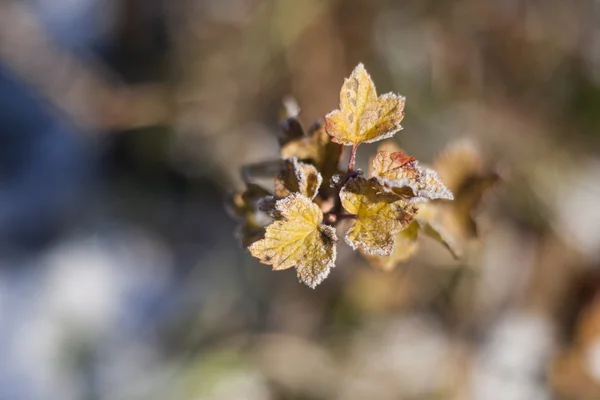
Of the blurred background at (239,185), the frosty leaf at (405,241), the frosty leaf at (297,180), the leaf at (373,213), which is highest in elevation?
the blurred background at (239,185)

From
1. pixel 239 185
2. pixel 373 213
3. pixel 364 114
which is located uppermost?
pixel 239 185

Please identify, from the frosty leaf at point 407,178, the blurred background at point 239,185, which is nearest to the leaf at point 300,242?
the frosty leaf at point 407,178

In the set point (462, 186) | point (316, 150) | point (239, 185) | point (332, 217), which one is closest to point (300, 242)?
point (332, 217)

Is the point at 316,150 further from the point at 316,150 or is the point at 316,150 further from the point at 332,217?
the point at 332,217

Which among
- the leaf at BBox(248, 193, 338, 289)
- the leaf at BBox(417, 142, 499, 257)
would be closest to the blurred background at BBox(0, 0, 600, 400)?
the leaf at BBox(417, 142, 499, 257)

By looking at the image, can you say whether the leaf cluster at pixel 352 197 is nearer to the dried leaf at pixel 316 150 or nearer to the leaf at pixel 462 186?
the dried leaf at pixel 316 150

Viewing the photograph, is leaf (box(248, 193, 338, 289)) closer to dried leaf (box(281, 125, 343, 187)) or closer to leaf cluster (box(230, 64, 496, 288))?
leaf cluster (box(230, 64, 496, 288))

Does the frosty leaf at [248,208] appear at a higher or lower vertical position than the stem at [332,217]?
higher
